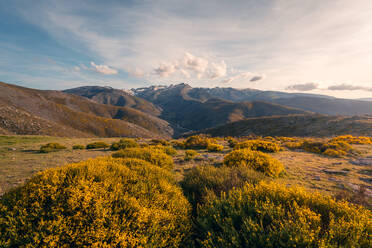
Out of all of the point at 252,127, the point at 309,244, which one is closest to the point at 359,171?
the point at 309,244

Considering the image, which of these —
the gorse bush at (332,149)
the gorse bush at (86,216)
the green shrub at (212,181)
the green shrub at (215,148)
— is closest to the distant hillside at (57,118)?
the green shrub at (215,148)

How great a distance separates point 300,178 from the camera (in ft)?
20.5

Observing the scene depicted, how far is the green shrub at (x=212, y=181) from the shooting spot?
4.33m

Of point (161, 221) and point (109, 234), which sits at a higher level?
point (109, 234)

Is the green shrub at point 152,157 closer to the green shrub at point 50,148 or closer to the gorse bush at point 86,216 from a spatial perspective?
the gorse bush at point 86,216

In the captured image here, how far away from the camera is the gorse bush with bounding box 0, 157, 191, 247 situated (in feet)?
7.72

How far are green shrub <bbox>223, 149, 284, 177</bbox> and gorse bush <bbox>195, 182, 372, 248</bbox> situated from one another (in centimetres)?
312

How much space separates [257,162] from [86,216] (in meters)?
6.30

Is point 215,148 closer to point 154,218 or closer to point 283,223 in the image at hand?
point 283,223

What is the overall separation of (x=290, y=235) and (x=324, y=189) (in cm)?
442

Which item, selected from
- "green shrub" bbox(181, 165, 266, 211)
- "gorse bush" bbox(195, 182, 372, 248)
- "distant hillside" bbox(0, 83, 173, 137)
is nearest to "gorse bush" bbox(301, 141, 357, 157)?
"green shrub" bbox(181, 165, 266, 211)

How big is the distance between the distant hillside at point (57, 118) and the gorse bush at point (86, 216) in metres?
61.6

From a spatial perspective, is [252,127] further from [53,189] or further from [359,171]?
[53,189]

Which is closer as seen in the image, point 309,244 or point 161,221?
point 309,244
